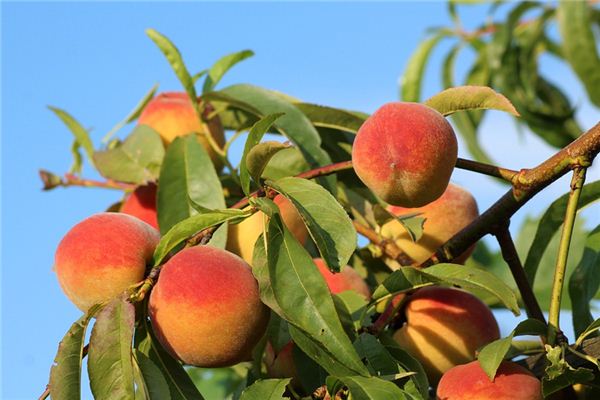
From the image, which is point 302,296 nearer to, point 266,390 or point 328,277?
point 266,390

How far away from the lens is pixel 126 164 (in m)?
1.66

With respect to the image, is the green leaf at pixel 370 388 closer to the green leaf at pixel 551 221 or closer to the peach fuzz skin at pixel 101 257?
the peach fuzz skin at pixel 101 257

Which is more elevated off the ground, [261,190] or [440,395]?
[261,190]

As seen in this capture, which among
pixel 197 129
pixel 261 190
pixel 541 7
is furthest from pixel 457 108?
pixel 541 7

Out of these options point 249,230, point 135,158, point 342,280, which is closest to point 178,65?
point 135,158

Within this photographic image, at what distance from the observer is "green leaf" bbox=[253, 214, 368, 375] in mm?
944

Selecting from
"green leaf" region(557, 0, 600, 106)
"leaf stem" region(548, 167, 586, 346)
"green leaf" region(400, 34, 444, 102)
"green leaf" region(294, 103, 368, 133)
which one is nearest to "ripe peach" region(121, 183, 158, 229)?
"green leaf" region(294, 103, 368, 133)

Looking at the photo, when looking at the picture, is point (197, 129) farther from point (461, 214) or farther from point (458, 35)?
point (458, 35)

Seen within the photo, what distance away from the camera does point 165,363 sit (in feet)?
3.85

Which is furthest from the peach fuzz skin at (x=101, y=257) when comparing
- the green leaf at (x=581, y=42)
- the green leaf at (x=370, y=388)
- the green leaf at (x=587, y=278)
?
the green leaf at (x=581, y=42)

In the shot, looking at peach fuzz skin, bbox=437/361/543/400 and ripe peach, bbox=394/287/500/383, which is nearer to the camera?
peach fuzz skin, bbox=437/361/543/400

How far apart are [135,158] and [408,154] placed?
2.36ft

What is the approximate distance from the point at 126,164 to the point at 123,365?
709 millimetres

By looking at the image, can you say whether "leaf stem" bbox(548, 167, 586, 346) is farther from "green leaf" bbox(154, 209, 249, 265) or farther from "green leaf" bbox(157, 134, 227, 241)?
"green leaf" bbox(157, 134, 227, 241)
